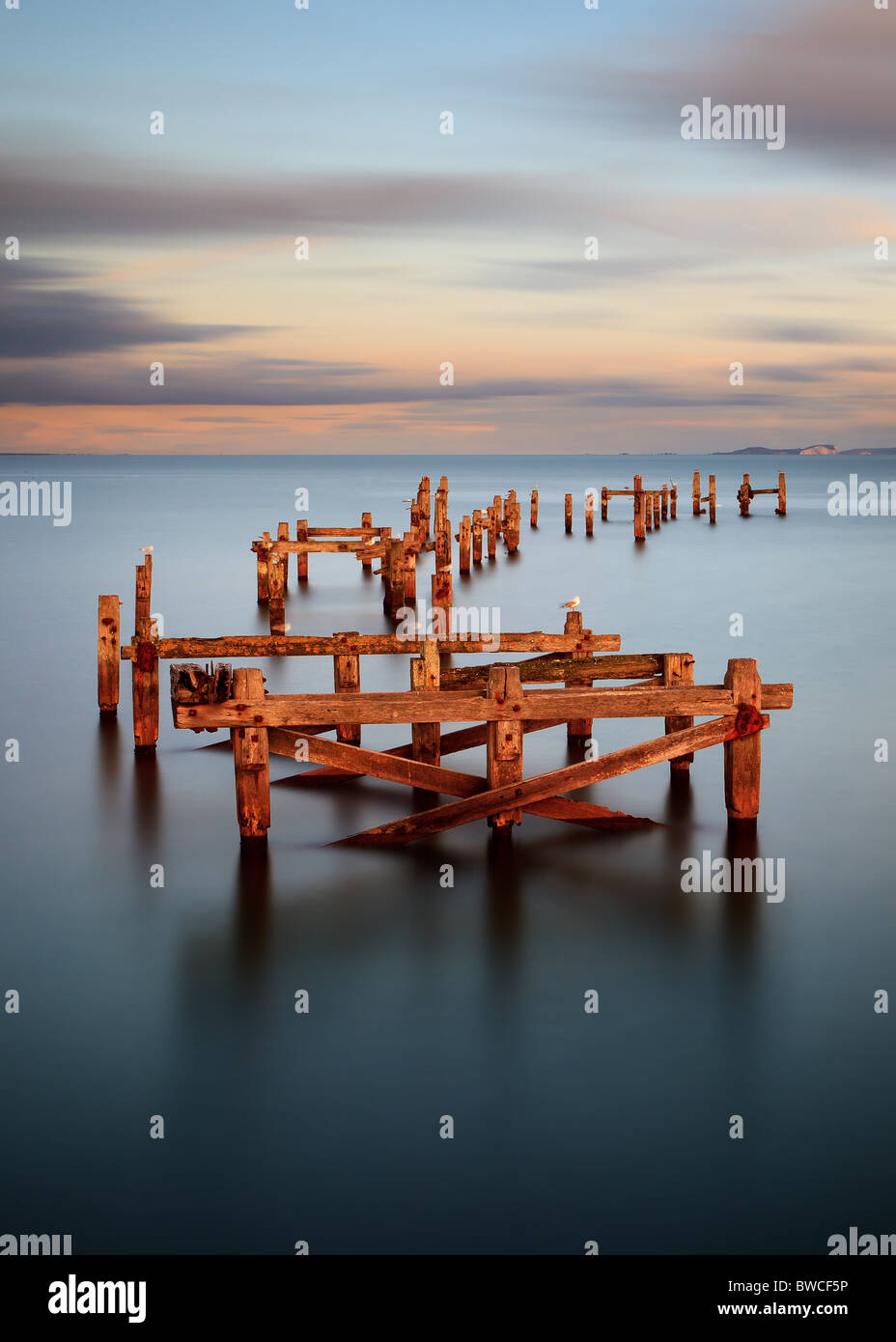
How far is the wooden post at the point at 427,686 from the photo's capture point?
12.5 metres

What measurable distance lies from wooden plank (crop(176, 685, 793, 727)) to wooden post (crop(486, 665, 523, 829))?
95 mm

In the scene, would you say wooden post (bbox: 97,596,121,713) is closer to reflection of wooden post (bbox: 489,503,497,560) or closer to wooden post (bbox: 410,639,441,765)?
wooden post (bbox: 410,639,441,765)

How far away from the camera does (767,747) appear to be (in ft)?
54.3

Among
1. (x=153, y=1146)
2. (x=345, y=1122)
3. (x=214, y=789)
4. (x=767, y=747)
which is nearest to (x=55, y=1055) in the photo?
(x=153, y=1146)

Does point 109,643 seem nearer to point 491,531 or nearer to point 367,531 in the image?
point 367,531

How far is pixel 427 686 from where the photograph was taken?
1262cm

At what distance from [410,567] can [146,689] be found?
16226 mm

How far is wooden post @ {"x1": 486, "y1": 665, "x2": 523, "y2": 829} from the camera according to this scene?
35.9ft

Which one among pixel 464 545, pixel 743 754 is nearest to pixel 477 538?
pixel 464 545

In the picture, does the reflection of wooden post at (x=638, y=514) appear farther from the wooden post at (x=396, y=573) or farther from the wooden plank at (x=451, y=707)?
the wooden plank at (x=451, y=707)

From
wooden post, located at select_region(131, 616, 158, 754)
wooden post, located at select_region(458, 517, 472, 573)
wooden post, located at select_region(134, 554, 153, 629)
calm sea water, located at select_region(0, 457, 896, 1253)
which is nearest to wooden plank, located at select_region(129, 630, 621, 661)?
wooden post, located at select_region(131, 616, 158, 754)

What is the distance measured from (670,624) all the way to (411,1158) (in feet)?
76.4

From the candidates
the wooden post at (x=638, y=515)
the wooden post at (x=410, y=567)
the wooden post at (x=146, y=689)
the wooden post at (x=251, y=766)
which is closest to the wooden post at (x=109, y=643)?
the wooden post at (x=146, y=689)
